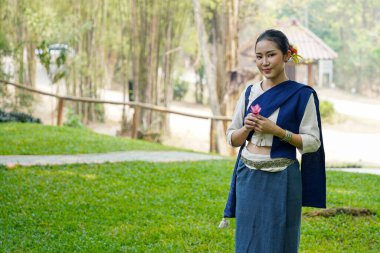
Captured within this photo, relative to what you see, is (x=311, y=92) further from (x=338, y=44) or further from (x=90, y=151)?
(x=338, y=44)

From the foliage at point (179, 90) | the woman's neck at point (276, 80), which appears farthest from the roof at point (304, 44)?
the woman's neck at point (276, 80)

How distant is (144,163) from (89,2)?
9556 mm

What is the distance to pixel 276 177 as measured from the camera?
303cm

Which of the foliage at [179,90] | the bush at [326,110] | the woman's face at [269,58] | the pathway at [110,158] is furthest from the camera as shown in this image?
the foliage at [179,90]

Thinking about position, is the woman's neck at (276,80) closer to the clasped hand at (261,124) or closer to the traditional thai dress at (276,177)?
the traditional thai dress at (276,177)

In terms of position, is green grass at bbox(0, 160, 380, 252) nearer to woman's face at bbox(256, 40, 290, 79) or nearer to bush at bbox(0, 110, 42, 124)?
woman's face at bbox(256, 40, 290, 79)

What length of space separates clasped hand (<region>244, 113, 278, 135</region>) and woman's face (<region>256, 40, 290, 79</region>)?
0.22m

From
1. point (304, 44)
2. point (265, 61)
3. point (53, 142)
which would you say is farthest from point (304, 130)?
point (304, 44)

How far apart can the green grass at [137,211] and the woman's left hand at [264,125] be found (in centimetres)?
191

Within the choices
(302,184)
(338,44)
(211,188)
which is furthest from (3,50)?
(338,44)

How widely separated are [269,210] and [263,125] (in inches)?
15.3

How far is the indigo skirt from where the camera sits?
→ 9.89ft

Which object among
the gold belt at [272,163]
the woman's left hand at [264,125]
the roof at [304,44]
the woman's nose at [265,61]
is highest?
the roof at [304,44]

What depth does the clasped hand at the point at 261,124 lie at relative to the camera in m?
2.90
